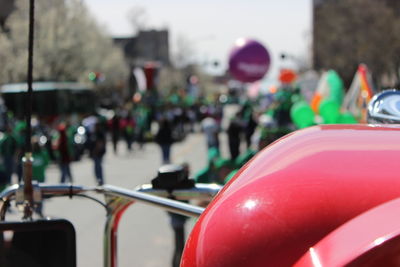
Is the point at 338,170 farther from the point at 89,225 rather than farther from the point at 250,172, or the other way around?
the point at 89,225

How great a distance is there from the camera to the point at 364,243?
1249mm

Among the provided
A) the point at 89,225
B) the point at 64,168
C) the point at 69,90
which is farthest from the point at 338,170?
the point at 69,90

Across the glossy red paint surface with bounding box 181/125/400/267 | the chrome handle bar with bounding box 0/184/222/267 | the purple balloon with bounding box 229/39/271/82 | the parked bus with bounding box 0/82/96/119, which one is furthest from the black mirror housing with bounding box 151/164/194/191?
the parked bus with bounding box 0/82/96/119

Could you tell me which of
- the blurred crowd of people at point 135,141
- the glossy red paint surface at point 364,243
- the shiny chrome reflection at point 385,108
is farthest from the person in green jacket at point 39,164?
the glossy red paint surface at point 364,243

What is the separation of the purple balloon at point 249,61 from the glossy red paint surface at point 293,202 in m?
15.7

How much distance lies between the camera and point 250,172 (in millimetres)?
1655

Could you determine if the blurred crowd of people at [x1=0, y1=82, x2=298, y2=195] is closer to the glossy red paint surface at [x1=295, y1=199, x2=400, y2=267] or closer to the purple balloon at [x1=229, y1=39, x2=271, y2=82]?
the purple balloon at [x1=229, y1=39, x2=271, y2=82]

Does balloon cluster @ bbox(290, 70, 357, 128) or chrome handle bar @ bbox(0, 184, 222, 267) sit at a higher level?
chrome handle bar @ bbox(0, 184, 222, 267)

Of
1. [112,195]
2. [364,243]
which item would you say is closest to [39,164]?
[112,195]

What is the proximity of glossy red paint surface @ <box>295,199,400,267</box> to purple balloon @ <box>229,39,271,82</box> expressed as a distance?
1593 centimetres

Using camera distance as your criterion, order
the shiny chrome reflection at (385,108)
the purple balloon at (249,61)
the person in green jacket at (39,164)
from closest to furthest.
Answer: the shiny chrome reflection at (385,108)
the person in green jacket at (39,164)
the purple balloon at (249,61)

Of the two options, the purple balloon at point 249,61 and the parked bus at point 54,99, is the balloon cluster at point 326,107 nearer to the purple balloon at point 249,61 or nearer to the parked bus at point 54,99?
the purple balloon at point 249,61

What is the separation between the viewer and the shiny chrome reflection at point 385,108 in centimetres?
204

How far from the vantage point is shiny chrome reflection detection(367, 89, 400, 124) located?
2.04 meters
